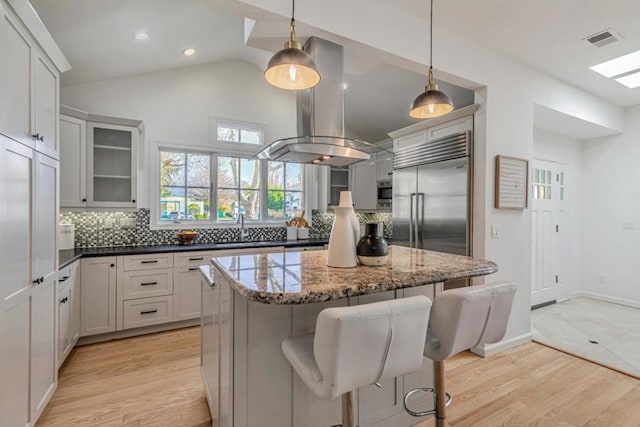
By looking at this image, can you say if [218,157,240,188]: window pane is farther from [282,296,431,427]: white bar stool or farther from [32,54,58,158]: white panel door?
[282,296,431,427]: white bar stool

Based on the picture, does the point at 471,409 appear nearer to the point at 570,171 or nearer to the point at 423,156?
the point at 423,156

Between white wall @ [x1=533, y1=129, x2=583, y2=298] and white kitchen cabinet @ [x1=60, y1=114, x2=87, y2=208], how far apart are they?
5961mm

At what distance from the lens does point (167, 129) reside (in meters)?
3.81

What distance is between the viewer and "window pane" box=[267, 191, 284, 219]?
4.56 m

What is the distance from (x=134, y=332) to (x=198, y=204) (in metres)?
1.69

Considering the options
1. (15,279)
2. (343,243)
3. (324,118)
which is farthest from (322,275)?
(15,279)

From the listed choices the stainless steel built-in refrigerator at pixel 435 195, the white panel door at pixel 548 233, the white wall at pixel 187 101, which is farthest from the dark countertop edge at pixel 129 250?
the white panel door at pixel 548 233

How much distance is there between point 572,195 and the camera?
15.2 feet

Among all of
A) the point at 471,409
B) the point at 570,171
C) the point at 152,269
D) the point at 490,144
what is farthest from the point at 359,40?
the point at 570,171

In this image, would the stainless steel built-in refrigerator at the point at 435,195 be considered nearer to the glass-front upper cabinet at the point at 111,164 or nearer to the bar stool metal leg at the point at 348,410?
the bar stool metal leg at the point at 348,410

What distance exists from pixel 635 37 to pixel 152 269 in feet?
16.7

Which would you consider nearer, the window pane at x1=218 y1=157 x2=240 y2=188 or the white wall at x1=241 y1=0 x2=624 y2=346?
the white wall at x1=241 y1=0 x2=624 y2=346

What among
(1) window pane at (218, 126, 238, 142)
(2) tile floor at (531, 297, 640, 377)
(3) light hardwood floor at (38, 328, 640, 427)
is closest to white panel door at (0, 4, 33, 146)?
(3) light hardwood floor at (38, 328, 640, 427)

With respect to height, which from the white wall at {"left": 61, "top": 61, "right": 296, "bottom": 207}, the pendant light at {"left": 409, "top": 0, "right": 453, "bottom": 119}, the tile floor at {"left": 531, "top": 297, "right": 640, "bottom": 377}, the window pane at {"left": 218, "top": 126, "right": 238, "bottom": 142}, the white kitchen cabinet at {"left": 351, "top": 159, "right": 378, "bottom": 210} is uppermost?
the white wall at {"left": 61, "top": 61, "right": 296, "bottom": 207}
